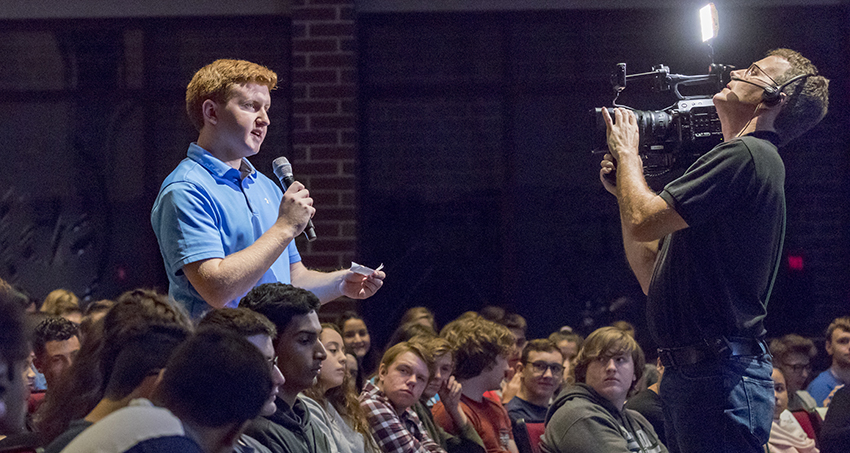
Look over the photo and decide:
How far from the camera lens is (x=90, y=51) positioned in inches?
245

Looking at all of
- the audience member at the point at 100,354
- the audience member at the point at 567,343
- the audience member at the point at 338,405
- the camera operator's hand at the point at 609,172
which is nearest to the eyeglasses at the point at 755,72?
the camera operator's hand at the point at 609,172

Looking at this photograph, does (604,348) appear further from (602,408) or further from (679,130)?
(679,130)

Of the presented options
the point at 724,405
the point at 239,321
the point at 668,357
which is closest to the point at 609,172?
the point at 668,357

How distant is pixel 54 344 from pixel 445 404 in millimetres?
1753

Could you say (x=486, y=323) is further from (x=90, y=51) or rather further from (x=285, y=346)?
(x=90, y=51)

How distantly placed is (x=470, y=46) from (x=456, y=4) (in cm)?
31

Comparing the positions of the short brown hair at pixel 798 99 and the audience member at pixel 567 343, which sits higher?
the short brown hair at pixel 798 99

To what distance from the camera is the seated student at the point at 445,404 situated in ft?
13.5

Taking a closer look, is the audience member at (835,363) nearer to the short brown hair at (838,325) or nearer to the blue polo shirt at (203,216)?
the short brown hair at (838,325)

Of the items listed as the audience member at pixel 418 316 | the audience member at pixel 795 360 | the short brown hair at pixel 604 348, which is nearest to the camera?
the short brown hair at pixel 604 348

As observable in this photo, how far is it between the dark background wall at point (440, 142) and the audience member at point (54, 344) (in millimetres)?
2427

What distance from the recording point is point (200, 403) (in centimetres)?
135

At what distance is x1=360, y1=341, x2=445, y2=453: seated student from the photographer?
3.71 m

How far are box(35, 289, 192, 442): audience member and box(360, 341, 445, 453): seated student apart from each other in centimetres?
182
